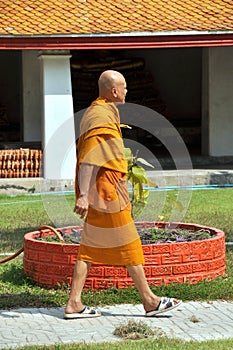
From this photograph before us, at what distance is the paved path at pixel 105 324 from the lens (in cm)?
750

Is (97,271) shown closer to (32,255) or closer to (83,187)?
(32,255)

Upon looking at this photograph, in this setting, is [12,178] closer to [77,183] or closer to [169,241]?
[169,241]

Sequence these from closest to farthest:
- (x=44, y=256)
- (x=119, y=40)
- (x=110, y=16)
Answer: (x=44, y=256)
(x=119, y=40)
(x=110, y=16)

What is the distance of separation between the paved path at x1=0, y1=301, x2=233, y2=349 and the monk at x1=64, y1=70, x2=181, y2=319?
0.13 meters

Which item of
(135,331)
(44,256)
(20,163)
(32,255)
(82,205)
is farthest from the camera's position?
(20,163)

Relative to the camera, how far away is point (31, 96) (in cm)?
1992

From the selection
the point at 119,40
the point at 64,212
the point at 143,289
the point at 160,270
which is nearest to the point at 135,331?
the point at 143,289

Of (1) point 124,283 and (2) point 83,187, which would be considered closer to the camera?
(2) point 83,187

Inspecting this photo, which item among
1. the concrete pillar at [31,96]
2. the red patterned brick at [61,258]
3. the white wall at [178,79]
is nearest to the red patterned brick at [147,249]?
the red patterned brick at [61,258]

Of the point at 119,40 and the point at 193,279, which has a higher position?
the point at 119,40

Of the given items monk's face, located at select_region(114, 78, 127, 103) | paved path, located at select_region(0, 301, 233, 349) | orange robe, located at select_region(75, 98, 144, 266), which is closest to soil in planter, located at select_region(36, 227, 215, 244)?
paved path, located at select_region(0, 301, 233, 349)

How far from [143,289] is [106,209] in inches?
27.5

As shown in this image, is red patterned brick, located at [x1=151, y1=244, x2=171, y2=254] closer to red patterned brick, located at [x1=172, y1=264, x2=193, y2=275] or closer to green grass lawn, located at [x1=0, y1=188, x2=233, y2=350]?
red patterned brick, located at [x1=172, y1=264, x2=193, y2=275]

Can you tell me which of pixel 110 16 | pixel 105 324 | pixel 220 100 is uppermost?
pixel 110 16
